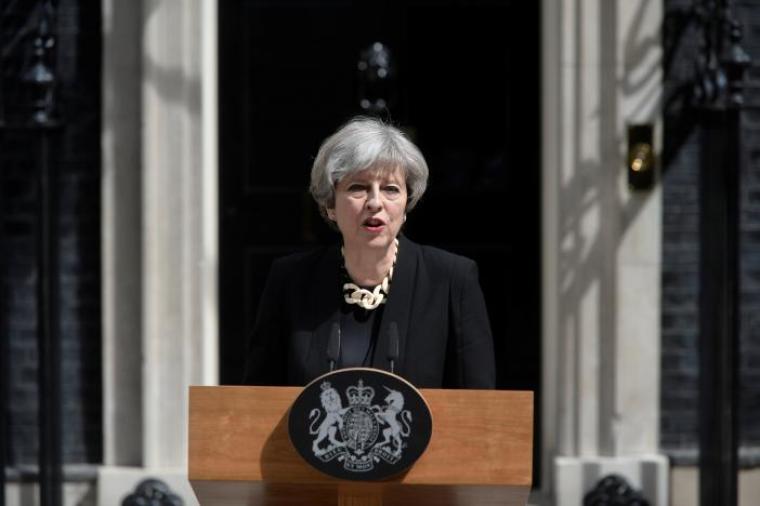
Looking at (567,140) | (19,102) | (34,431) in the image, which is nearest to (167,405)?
(34,431)

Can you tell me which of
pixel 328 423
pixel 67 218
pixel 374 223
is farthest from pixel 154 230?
pixel 328 423

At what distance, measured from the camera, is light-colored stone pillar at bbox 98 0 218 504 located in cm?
632

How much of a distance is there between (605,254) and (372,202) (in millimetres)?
3415

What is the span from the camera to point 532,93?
22.9 feet

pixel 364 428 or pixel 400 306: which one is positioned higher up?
pixel 400 306

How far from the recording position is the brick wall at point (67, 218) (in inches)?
253

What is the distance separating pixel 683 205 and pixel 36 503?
3283 millimetres

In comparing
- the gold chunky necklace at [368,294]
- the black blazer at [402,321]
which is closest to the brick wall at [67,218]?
the black blazer at [402,321]

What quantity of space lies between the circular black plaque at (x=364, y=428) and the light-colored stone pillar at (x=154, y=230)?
3.66 metres

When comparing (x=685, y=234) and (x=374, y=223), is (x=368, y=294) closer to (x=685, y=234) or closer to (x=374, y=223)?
(x=374, y=223)

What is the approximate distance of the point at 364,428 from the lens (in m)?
2.75

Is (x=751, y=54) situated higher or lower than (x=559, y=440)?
higher

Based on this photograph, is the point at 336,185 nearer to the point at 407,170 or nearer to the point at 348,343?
the point at 407,170

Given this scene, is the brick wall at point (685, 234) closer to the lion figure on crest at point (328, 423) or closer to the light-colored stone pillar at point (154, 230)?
the light-colored stone pillar at point (154, 230)
